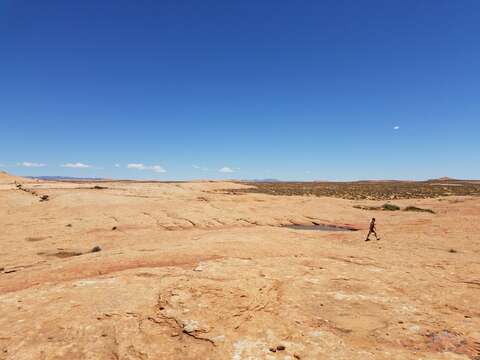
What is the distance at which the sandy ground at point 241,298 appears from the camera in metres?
7.63

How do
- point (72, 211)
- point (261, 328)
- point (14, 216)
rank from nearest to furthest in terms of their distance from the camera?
point (261, 328)
point (14, 216)
point (72, 211)

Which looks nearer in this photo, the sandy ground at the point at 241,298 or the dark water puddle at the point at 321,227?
the sandy ground at the point at 241,298

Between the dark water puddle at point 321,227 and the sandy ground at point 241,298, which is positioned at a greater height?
the sandy ground at point 241,298

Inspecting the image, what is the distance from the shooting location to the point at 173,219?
2936cm

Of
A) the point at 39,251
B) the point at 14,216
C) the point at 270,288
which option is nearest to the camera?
the point at 270,288

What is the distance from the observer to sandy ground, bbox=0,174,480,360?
7.63m

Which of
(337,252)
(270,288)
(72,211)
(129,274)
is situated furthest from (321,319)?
(72,211)

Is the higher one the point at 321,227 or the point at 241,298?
the point at 241,298

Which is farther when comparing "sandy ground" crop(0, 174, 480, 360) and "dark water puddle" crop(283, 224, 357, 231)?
"dark water puddle" crop(283, 224, 357, 231)

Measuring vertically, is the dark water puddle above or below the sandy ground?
below

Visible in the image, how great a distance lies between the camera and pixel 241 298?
34.0 ft

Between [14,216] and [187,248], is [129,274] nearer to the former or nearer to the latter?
[187,248]

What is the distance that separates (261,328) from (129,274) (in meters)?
6.49

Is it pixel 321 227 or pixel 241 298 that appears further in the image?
pixel 321 227
